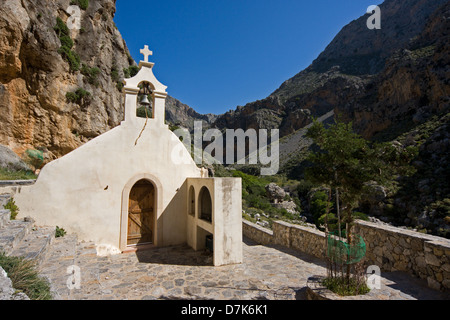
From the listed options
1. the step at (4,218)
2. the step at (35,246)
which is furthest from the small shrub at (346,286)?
the step at (4,218)

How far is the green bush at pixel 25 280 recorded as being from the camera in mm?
2639

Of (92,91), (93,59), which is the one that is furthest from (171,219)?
(93,59)

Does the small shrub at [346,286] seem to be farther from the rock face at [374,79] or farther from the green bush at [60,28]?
the rock face at [374,79]

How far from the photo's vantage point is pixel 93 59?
18.5 metres

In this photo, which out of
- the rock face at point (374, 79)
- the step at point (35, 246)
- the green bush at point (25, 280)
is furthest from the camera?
the rock face at point (374, 79)

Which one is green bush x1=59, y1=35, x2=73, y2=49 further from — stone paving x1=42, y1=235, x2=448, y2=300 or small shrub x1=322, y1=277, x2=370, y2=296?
small shrub x1=322, y1=277, x2=370, y2=296

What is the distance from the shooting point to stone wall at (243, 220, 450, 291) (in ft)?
13.8

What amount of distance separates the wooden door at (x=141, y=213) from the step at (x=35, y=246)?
2.34 m

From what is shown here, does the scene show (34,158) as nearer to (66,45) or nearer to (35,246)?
(66,45)

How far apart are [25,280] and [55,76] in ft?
56.2

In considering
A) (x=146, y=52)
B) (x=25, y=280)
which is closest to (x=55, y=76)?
(x=146, y=52)

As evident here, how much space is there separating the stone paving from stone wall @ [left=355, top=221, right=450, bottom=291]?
10.9 inches
